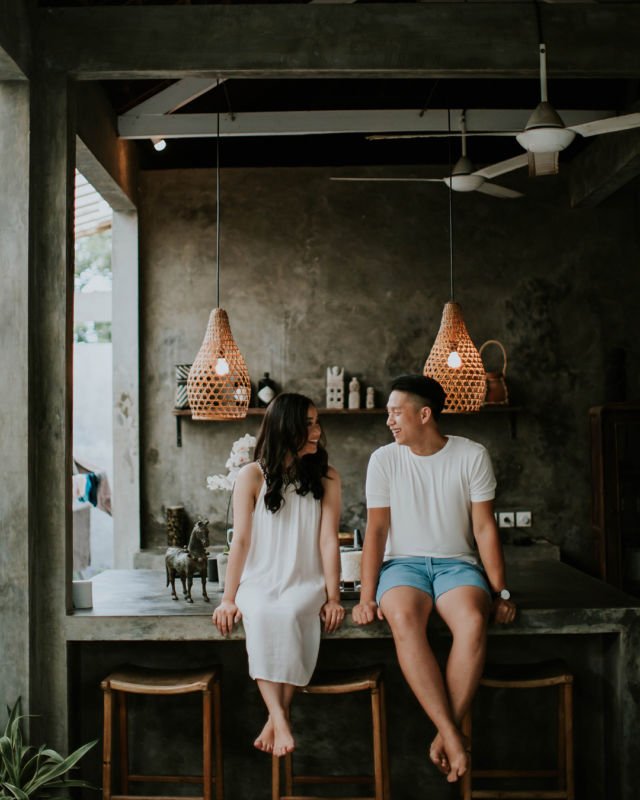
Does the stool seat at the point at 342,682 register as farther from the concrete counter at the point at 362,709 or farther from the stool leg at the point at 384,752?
the concrete counter at the point at 362,709

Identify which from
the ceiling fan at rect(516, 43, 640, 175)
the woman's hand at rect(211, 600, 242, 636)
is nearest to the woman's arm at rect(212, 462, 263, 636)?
the woman's hand at rect(211, 600, 242, 636)

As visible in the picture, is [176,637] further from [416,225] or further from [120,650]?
[416,225]

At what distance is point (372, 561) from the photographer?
355 centimetres

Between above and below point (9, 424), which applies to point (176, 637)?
below

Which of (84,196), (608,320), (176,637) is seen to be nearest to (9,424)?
(176,637)

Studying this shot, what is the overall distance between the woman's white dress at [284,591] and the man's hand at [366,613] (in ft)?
0.48

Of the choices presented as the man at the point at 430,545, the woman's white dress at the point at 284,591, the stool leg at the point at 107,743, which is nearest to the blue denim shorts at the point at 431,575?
the man at the point at 430,545

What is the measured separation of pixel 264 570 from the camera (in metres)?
3.50

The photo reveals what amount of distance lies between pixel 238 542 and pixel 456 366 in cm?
183

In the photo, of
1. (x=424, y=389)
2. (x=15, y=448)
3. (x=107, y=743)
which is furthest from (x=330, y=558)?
(x=15, y=448)

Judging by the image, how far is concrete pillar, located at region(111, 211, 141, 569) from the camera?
6.39m

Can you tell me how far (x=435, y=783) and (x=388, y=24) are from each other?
339 cm

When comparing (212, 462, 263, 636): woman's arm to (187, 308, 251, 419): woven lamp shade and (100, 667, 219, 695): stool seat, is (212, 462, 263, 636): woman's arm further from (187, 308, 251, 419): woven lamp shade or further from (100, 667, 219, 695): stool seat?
(187, 308, 251, 419): woven lamp shade

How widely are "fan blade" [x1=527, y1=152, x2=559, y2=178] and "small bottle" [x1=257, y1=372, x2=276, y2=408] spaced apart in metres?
2.98
